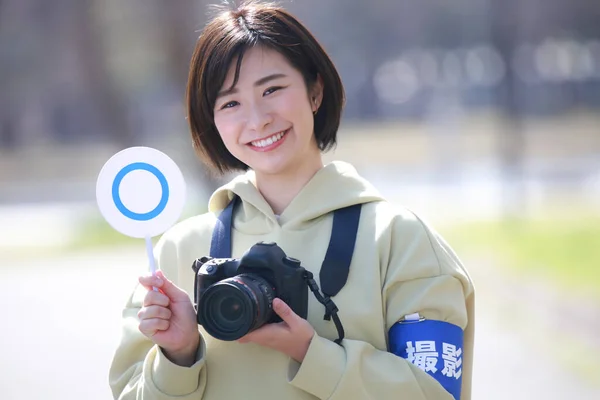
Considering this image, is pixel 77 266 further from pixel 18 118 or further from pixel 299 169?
pixel 18 118

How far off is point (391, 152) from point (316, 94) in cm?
2233

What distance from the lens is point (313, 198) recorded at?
7.84 ft

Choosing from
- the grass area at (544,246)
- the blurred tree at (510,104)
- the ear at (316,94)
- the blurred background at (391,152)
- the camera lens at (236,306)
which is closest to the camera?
the camera lens at (236,306)

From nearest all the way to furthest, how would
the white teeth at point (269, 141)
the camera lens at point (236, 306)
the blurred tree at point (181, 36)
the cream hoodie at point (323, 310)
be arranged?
the camera lens at point (236, 306) → the cream hoodie at point (323, 310) → the white teeth at point (269, 141) → the blurred tree at point (181, 36)

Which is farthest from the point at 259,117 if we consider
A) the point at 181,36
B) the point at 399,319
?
the point at 181,36

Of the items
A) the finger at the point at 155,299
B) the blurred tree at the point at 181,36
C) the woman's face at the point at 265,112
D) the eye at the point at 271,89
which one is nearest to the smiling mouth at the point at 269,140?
the woman's face at the point at 265,112

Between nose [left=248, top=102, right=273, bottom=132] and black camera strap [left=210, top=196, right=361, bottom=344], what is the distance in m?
0.27

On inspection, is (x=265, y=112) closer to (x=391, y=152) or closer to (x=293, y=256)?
(x=293, y=256)

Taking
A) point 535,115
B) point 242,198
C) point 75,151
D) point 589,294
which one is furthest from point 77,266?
point 535,115

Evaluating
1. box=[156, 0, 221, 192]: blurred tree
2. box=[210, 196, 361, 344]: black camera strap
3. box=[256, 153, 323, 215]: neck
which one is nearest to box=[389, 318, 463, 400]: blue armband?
box=[210, 196, 361, 344]: black camera strap

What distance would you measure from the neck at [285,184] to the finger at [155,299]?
1.44ft

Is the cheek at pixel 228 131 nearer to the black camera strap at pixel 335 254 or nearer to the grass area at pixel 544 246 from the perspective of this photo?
the black camera strap at pixel 335 254

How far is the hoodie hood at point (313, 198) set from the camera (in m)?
2.37

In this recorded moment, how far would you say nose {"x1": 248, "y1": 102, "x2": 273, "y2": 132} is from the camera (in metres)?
2.33
